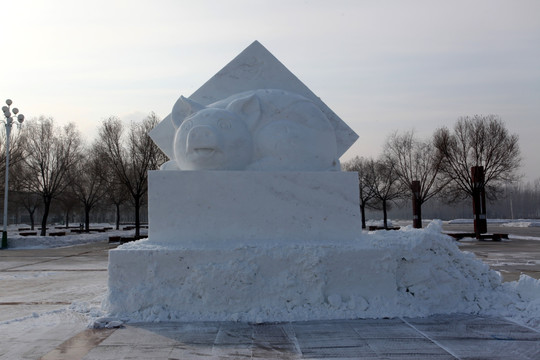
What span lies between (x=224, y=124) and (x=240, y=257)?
81.2 inches

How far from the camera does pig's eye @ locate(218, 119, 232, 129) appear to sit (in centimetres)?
632

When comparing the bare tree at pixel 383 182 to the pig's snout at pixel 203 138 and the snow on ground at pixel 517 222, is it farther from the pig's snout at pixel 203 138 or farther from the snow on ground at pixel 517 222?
the pig's snout at pixel 203 138

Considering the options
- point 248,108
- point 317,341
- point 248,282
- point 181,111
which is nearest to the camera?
point 317,341

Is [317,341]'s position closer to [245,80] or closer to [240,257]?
[240,257]

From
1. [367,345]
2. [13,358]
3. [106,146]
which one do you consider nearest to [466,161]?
[106,146]

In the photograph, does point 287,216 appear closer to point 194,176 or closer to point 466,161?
point 194,176

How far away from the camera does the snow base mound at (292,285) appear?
5180 mm

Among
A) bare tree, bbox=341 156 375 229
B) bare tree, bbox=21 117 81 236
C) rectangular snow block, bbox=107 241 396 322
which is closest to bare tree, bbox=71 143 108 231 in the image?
bare tree, bbox=21 117 81 236

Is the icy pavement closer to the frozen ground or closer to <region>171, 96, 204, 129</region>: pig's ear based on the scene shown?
the frozen ground

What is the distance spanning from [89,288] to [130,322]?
10.3ft

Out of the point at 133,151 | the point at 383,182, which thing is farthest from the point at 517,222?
the point at 133,151

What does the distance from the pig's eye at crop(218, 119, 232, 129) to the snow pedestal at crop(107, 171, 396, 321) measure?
2.52 ft

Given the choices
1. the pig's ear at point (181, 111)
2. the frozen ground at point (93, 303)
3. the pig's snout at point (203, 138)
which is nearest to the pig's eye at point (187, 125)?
the pig's snout at point (203, 138)

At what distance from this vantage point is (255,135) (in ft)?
21.7
